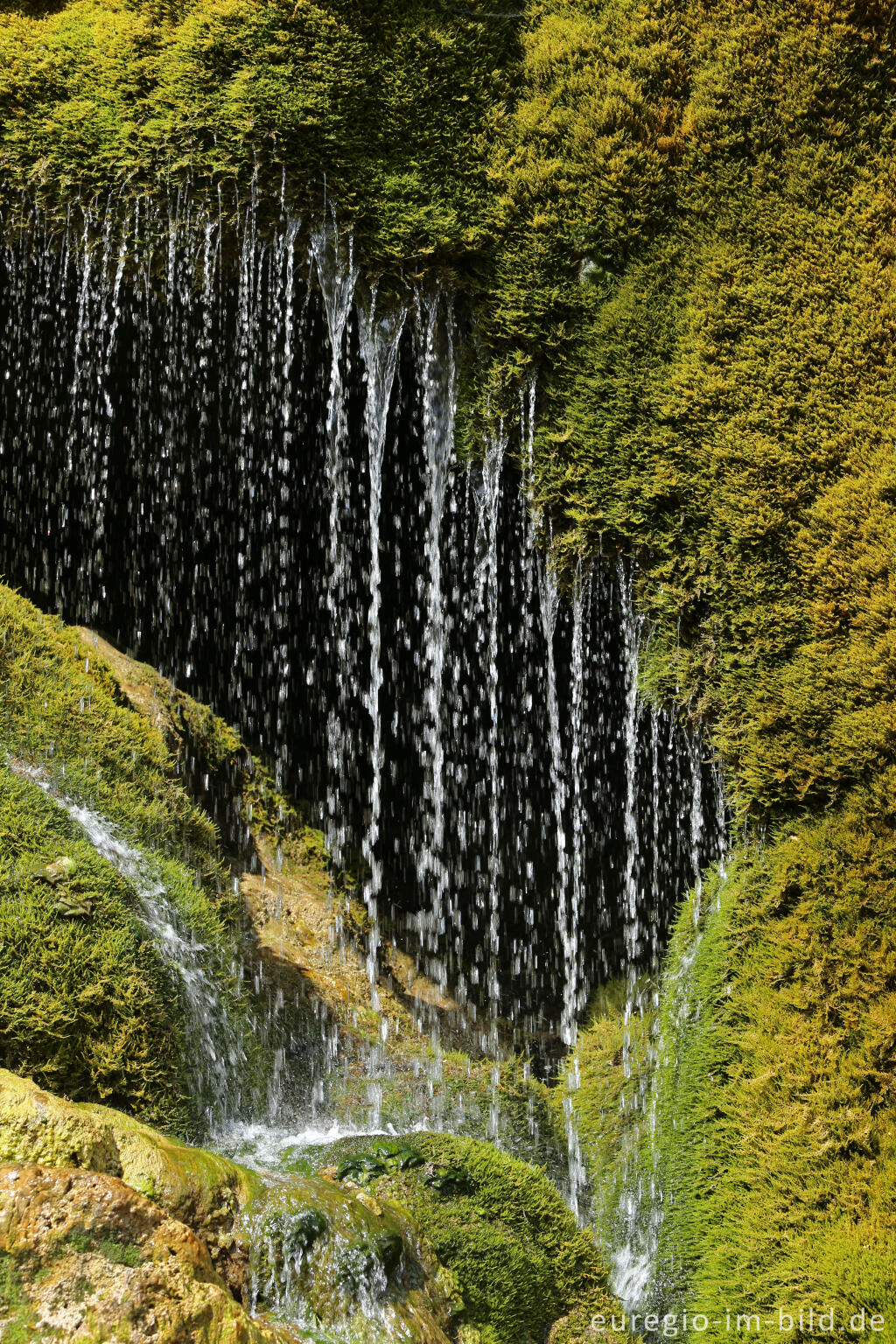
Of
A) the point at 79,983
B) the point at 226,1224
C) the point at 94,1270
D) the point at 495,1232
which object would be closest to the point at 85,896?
the point at 79,983

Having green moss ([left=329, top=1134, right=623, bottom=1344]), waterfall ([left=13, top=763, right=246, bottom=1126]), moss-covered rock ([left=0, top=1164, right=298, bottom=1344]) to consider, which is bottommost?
green moss ([left=329, top=1134, right=623, bottom=1344])

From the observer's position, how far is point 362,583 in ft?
24.1

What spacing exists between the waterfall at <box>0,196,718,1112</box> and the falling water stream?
0.02 metres

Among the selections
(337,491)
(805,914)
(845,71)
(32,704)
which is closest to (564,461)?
(337,491)

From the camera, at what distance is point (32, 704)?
4.86 m

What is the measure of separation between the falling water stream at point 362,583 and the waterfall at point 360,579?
21 millimetres

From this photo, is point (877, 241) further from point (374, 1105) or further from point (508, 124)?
point (374, 1105)

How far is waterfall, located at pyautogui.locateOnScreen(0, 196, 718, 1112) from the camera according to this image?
20.1ft

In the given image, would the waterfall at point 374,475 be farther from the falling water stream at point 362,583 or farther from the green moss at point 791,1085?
the green moss at point 791,1085

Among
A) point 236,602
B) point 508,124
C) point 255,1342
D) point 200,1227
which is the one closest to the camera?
point 255,1342

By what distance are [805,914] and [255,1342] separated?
9.74ft

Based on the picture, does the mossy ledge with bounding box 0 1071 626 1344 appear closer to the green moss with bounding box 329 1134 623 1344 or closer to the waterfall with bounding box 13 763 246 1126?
the green moss with bounding box 329 1134 623 1344

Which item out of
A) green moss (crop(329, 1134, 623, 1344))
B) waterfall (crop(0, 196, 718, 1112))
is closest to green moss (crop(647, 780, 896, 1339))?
green moss (crop(329, 1134, 623, 1344))

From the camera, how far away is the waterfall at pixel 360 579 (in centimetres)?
614
